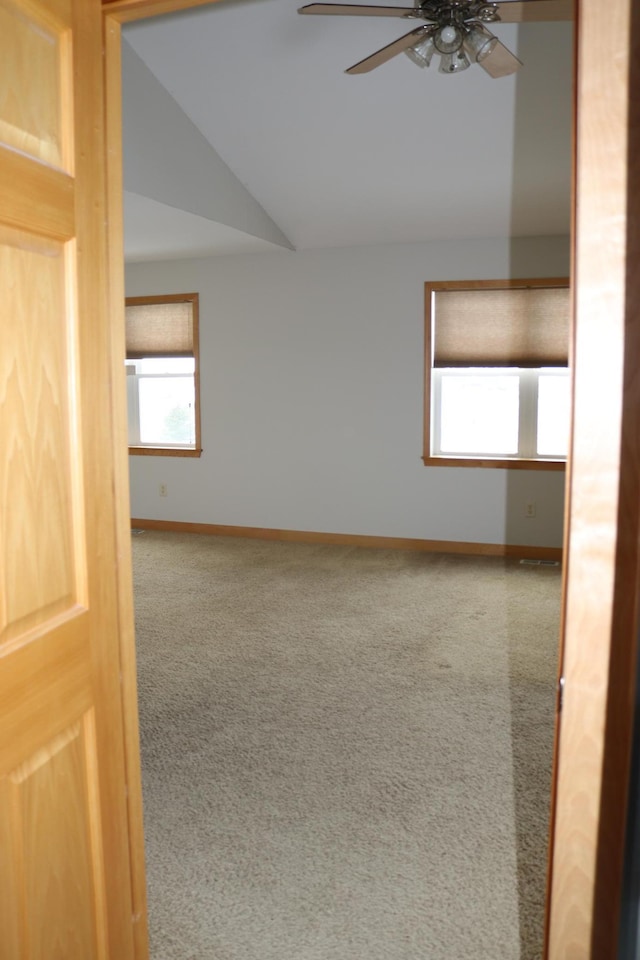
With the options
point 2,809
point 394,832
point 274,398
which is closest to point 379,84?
point 274,398

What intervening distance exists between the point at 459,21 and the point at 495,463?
3717 mm

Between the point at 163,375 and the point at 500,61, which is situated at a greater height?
the point at 500,61

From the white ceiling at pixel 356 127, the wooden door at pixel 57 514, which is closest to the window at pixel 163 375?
the white ceiling at pixel 356 127

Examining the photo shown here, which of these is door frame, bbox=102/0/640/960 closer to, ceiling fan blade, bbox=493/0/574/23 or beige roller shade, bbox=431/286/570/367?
ceiling fan blade, bbox=493/0/574/23

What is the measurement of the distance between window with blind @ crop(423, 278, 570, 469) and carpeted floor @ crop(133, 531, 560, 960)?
1.43 meters

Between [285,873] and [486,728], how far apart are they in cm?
120

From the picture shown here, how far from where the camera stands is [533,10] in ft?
8.23

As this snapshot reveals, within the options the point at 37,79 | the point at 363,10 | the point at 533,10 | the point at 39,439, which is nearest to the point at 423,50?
the point at 363,10

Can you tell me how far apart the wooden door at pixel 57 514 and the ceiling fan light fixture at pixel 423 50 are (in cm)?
172

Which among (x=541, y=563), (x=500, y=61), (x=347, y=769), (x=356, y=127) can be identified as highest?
(x=356, y=127)

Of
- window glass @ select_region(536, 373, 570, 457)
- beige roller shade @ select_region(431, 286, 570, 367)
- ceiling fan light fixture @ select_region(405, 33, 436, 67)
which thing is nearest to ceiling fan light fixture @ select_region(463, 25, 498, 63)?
ceiling fan light fixture @ select_region(405, 33, 436, 67)

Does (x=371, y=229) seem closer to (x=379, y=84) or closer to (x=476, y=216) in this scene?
(x=476, y=216)

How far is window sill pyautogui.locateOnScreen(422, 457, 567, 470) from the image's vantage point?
5.78m

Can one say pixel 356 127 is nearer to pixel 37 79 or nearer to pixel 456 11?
pixel 456 11
